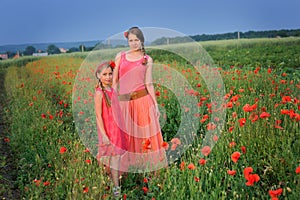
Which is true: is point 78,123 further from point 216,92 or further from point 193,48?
point 193,48

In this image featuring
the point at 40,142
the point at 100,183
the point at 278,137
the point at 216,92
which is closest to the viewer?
the point at 100,183

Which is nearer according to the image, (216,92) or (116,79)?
(116,79)

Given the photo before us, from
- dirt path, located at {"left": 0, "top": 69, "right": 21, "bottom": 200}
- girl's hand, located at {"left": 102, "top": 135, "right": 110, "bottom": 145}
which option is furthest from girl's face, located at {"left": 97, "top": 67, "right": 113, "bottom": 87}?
dirt path, located at {"left": 0, "top": 69, "right": 21, "bottom": 200}

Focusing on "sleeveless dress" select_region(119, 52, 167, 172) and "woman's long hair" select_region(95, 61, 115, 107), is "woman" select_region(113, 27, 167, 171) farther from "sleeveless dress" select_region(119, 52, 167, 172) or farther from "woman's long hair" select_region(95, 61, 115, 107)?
"woman's long hair" select_region(95, 61, 115, 107)

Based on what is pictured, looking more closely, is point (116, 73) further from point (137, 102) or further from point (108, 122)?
point (108, 122)

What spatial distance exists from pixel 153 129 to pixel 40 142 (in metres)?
1.54

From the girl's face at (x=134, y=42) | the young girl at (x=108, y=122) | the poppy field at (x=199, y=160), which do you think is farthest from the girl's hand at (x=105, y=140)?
the girl's face at (x=134, y=42)

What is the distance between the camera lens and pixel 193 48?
19.7m

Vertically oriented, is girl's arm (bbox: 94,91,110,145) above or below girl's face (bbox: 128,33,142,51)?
below

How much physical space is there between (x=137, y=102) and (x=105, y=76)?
502mm

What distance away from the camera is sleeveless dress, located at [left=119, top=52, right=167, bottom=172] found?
3736 mm

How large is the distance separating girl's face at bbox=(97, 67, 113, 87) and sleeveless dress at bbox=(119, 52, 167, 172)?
25 cm

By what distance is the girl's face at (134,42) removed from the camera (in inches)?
142

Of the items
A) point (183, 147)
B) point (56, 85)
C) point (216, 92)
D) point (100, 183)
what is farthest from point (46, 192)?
point (56, 85)
